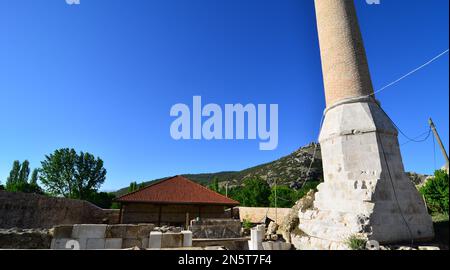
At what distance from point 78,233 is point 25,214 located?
11740 mm

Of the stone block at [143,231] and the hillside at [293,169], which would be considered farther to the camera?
the hillside at [293,169]

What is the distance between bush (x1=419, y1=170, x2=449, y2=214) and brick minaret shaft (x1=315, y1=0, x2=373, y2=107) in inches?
363

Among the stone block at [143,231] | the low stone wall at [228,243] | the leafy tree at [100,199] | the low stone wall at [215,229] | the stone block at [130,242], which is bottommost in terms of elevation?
Answer: the leafy tree at [100,199]

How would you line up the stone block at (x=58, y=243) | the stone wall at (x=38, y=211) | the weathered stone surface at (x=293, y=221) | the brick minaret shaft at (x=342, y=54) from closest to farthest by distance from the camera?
1. the stone block at (x=58, y=243)
2. the brick minaret shaft at (x=342, y=54)
3. the weathered stone surface at (x=293, y=221)
4. the stone wall at (x=38, y=211)

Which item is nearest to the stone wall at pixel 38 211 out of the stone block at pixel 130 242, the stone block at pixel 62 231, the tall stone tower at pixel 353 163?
the stone block at pixel 62 231

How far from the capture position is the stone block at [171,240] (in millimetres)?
6148

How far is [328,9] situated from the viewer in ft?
26.9

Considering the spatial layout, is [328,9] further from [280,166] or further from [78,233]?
[280,166]

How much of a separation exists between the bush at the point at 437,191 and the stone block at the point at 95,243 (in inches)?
592

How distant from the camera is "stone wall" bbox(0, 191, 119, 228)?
12.7 m

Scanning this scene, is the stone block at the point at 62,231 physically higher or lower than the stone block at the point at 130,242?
higher

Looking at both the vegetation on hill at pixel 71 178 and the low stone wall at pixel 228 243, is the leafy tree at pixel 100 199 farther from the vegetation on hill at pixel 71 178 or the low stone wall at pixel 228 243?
the low stone wall at pixel 228 243

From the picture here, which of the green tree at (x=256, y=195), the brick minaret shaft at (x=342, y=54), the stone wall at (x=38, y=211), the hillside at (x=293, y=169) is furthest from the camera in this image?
the hillside at (x=293, y=169)

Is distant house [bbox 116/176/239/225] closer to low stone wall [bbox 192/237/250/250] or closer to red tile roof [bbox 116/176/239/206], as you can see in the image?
red tile roof [bbox 116/176/239/206]
